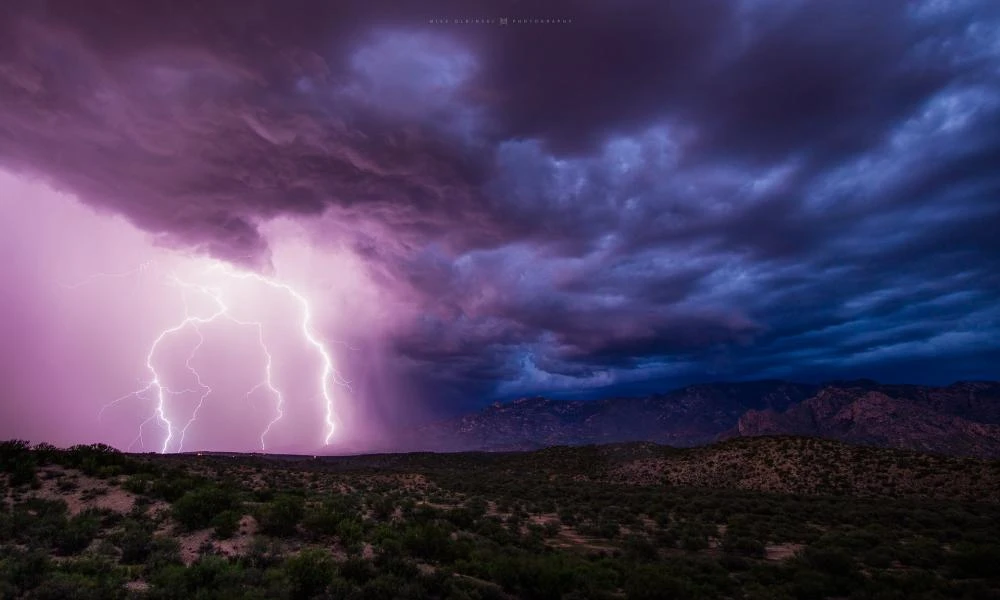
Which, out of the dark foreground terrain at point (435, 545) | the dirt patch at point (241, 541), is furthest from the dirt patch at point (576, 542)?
the dirt patch at point (241, 541)

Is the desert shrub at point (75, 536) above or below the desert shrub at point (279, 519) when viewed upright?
above

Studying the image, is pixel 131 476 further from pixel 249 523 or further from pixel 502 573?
pixel 502 573

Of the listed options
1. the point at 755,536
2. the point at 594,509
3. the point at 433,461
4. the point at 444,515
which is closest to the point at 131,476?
the point at 444,515

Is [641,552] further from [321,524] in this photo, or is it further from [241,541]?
[241,541]

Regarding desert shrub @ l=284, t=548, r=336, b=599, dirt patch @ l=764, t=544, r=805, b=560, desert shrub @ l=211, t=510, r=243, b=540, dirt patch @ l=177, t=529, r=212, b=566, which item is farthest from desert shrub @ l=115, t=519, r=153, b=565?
dirt patch @ l=764, t=544, r=805, b=560

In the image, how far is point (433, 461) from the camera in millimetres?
92375

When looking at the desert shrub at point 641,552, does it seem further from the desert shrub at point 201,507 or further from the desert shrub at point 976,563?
the desert shrub at point 201,507

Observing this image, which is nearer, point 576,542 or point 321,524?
point 321,524

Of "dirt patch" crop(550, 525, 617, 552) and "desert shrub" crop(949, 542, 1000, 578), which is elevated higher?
"dirt patch" crop(550, 525, 617, 552)

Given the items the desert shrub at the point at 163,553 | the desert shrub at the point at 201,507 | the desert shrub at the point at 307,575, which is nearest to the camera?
the desert shrub at the point at 307,575

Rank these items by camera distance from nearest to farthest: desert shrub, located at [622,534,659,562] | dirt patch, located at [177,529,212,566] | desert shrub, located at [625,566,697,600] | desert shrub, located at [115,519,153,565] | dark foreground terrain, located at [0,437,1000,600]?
1. dark foreground terrain, located at [0,437,1000,600]
2. desert shrub, located at [625,566,697,600]
3. desert shrub, located at [115,519,153,565]
4. dirt patch, located at [177,529,212,566]
5. desert shrub, located at [622,534,659,562]

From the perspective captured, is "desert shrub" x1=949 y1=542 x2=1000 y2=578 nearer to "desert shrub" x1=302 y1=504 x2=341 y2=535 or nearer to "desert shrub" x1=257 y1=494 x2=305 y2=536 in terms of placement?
"desert shrub" x1=302 y1=504 x2=341 y2=535

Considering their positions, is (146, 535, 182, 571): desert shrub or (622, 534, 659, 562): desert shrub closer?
(146, 535, 182, 571): desert shrub

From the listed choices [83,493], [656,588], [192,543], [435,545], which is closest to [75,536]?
[192,543]
